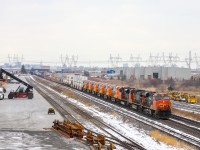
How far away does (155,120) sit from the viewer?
113ft

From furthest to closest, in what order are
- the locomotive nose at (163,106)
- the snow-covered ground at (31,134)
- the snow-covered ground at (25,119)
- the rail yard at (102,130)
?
the locomotive nose at (163,106) → the snow-covered ground at (25,119) → the rail yard at (102,130) → the snow-covered ground at (31,134)

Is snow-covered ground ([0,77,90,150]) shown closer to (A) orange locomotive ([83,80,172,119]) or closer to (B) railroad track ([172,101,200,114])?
(A) orange locomotive ([83,80,172,119])

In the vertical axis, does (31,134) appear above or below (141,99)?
below

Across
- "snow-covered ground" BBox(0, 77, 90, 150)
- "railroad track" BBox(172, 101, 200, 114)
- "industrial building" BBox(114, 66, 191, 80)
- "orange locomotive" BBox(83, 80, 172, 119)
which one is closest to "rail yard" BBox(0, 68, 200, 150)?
"snow-covered ground" BBox(0, 77, 90, 150)

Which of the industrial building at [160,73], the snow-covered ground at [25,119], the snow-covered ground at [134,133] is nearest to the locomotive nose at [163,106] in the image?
the snow-covered ground at [134,133]

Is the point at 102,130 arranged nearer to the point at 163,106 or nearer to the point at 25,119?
the point at 25,119

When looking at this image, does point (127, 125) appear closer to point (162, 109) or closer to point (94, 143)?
point (162, 109)

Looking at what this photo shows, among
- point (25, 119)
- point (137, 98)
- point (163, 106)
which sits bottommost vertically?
point (25, 119)

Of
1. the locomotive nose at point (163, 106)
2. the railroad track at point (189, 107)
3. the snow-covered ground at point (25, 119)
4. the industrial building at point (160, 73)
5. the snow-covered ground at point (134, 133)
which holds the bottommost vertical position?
the railroad track at point (189, 107)

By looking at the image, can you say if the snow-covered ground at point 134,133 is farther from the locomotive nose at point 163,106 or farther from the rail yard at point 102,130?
the locomotive nose at point 163,106

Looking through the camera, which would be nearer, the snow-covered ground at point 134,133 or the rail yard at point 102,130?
the rail yard at point 102,130

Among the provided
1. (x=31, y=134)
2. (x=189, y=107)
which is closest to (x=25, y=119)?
(x=31, y=134)

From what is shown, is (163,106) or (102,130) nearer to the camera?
(102,130)

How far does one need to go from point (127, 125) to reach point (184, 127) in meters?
4.71
